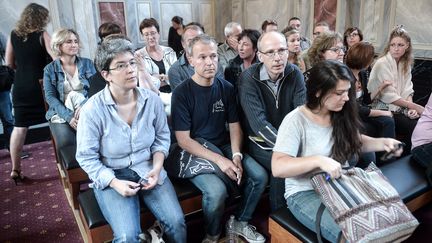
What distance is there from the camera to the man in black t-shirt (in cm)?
181

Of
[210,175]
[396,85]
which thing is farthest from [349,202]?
[396,85]

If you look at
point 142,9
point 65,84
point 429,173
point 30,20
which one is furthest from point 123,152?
point 142,9

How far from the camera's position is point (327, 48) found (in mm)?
2459

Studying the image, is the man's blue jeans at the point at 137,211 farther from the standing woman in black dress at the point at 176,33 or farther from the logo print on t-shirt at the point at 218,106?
the standing woman in black dress at the point at 176,33

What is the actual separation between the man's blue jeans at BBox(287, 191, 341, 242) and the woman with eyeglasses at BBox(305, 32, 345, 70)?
4.32ft

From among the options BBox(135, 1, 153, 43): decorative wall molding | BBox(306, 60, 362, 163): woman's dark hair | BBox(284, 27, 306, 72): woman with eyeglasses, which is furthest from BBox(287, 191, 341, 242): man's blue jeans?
BBox(135, 1, 153, 43): decorative wall molding

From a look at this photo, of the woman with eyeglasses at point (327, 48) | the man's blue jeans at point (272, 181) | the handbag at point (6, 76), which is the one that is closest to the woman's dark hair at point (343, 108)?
the man's blue jeans at point (272, 181)

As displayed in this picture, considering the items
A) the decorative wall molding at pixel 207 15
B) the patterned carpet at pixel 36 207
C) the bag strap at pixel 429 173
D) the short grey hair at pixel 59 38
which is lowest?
the patterned carpet at pixel 36 207

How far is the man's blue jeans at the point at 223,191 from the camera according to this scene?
1736mm

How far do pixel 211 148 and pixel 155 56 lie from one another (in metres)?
1.58

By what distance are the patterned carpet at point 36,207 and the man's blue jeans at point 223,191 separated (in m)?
0.84

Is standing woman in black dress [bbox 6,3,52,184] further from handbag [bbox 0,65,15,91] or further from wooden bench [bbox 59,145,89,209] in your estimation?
wooden bench [bbox 59,145,89,209]

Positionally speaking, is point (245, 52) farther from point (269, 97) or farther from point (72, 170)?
point (72, 170)

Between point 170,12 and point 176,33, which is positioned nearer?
point 176,33
